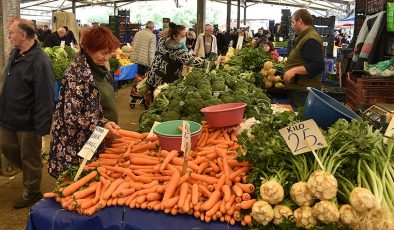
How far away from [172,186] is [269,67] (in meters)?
3.58

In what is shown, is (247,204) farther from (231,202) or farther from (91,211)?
(91,211)

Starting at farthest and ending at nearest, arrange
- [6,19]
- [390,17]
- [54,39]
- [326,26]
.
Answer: [326,26] < [54,39] < [6,19] < [390,17]

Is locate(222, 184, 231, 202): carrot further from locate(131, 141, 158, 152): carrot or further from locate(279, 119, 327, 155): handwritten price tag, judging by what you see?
locate(131, 141, 158, 152): carrot

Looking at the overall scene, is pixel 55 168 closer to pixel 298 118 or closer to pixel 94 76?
pixel 94 76

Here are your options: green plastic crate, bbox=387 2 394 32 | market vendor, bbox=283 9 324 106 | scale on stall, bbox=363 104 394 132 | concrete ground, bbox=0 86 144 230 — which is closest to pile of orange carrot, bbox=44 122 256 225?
scale on stall, bbox=363 104 394 132

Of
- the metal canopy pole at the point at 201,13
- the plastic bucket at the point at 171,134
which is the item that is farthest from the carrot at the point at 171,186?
the metal canopy pole at the point at 201,13

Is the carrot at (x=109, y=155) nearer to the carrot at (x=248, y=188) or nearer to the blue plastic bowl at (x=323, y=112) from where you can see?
the carrot at (x=248, y=188)

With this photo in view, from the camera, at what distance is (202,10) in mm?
17125

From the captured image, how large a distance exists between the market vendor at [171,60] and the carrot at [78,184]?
152 inches

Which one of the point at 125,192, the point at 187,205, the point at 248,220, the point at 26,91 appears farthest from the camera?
the point at 26,91

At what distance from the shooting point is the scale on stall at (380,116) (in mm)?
2557

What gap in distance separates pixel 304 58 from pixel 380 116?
1624 mm

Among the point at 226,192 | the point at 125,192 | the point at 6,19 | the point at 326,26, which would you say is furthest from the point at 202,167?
the point at 326,26

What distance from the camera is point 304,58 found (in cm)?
413
